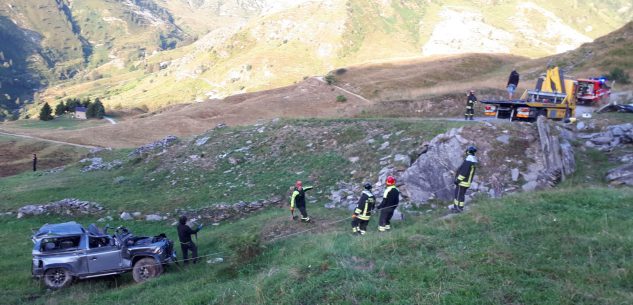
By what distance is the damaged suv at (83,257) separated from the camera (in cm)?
1167

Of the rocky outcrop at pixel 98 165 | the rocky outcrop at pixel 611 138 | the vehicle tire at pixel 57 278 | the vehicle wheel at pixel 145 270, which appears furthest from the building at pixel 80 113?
the rocky outcrop at pixel 611 138

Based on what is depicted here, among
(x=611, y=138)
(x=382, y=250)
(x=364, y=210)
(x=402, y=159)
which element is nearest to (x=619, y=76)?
(x=611, y=138)

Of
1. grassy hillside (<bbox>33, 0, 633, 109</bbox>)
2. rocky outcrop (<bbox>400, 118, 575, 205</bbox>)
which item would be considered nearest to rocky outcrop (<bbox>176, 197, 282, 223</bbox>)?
rocky outcrop (<bbox>400, 118, 575, 205</bbox>)

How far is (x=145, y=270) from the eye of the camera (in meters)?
12.0

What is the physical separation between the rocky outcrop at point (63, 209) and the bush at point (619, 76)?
36028mm

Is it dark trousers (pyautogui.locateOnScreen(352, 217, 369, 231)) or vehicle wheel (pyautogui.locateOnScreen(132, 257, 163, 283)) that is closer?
vehicle wheel (pyautogui.locateOnScreen(132, 257, 163, 283))

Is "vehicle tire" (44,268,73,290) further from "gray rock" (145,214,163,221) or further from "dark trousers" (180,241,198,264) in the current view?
"gray rock" (145,214,163,221)

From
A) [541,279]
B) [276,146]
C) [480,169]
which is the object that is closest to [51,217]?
[276,146]

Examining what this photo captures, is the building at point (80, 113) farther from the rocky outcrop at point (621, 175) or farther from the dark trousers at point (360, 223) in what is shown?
the rocky outcrop at point (621, 175)

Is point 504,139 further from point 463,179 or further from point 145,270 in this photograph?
point 145,270

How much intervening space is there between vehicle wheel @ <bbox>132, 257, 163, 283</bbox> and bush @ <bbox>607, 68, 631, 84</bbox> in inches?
1383

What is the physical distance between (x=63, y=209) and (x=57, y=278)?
26.9ft

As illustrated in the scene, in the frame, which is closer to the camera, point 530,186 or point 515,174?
point 530,186

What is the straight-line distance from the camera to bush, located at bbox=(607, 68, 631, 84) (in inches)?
1266
